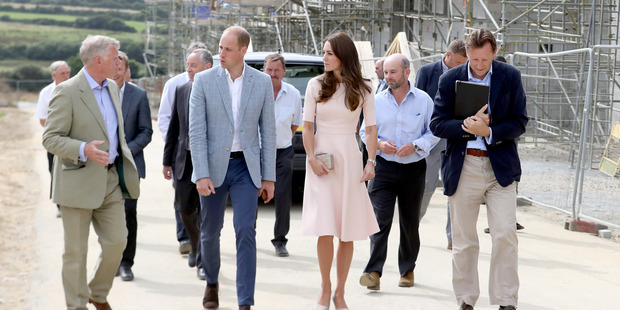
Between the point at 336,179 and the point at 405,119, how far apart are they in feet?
3.78

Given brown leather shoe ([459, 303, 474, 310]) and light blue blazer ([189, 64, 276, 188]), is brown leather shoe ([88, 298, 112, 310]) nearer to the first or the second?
light blue blazer ([189, 64, 276, 188])

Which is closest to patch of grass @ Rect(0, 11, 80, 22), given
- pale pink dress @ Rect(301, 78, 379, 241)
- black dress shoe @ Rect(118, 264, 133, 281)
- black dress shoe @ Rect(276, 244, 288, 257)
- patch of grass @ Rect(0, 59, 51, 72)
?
patch of grass @ Rect(0, 59, 51, 72)

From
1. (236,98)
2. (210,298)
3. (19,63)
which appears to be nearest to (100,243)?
(210,298)

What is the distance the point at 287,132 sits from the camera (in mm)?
9297

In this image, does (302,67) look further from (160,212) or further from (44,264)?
(44,264)

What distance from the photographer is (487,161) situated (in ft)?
20.5

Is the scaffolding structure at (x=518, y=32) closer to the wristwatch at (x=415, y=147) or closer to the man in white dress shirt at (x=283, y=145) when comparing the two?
the man in white dress shirt at (x=283, y=145)

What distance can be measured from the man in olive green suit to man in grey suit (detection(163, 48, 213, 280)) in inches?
47.4

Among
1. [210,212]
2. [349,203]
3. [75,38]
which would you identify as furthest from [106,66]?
[75,38]

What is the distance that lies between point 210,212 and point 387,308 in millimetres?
1517

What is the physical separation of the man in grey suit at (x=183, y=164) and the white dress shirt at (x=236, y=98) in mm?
993

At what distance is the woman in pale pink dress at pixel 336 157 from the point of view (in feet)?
21.4

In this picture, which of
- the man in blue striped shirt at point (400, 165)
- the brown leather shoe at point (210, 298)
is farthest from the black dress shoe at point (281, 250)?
the brown leather shoe at point (210, 298)

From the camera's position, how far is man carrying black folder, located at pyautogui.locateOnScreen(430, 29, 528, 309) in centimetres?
613
